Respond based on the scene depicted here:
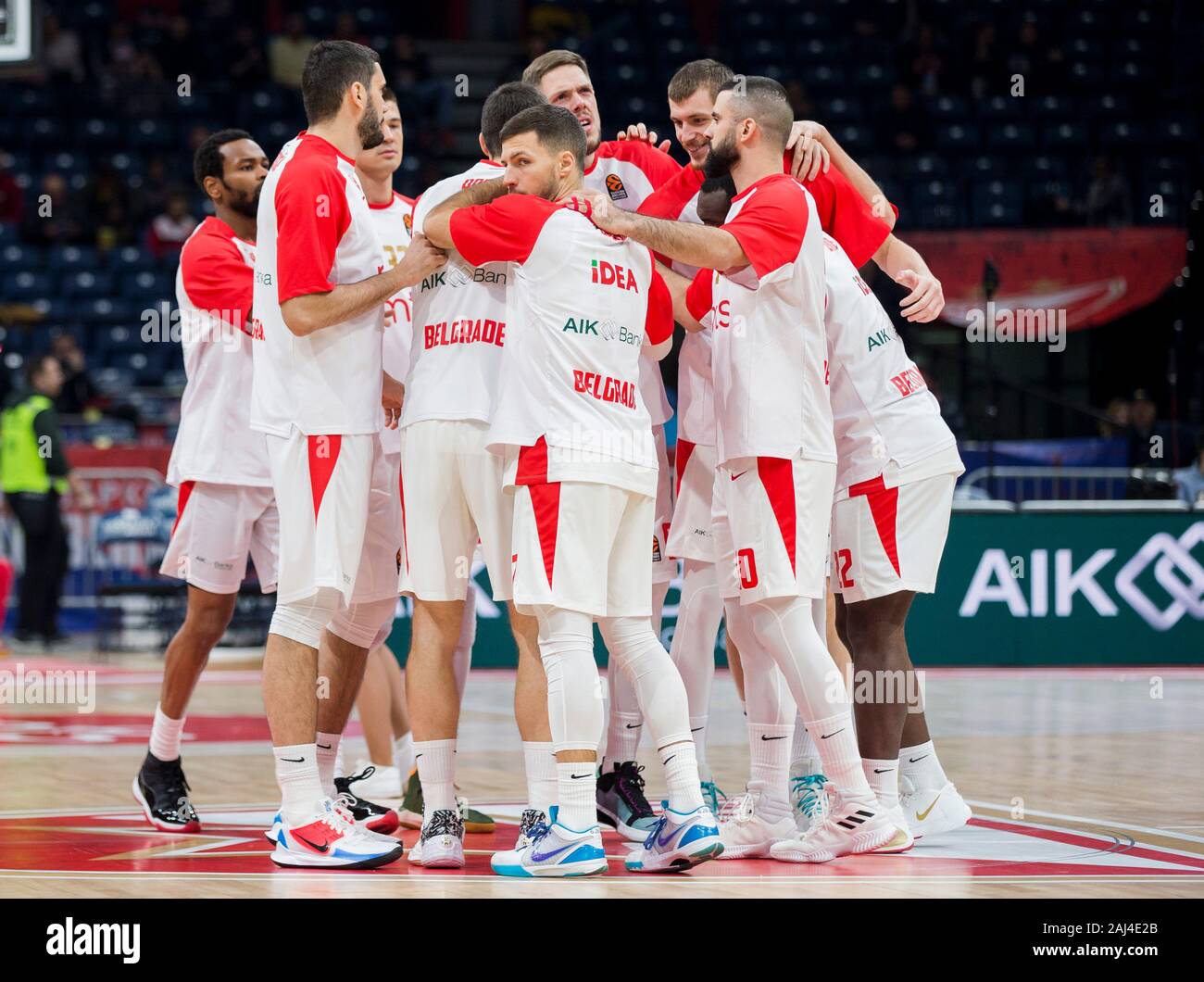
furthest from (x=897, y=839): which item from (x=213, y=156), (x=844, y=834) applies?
(x=213, y=156)

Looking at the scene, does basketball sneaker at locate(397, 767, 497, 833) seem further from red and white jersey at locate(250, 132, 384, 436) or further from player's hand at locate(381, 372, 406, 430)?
red and white jersey at locate(250, 132, 384, 436)

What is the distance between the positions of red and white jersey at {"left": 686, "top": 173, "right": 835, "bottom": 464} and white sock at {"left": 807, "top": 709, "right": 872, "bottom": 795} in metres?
0.80

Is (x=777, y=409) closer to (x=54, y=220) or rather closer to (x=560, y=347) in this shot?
(x=560, y=347)

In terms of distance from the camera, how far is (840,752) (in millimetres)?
5090

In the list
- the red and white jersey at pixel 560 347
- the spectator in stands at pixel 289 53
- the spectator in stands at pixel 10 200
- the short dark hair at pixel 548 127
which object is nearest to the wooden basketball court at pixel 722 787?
the red and white jersey at pixel 560 347

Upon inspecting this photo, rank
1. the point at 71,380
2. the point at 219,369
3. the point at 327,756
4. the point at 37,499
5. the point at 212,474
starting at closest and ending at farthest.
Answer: the point at 327,756 → the point at 212,474 → the point at 219,369 → the point at 37,499 → the point at 71,380

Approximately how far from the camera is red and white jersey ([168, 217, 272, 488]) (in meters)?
6.02

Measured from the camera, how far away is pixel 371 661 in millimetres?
6859

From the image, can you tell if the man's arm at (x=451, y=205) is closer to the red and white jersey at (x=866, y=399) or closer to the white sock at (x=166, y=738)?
the red and white jersey at (x=866, y=399)

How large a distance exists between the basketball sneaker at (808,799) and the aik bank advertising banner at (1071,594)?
626cm

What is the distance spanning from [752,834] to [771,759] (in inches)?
10.1
